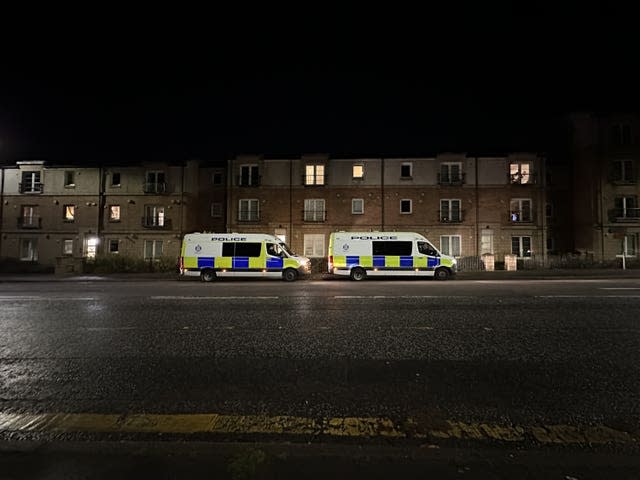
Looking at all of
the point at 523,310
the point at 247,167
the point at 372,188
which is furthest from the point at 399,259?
the point at 247,167

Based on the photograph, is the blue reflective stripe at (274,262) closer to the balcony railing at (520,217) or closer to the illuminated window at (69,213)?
the balcony railing at (520,217)

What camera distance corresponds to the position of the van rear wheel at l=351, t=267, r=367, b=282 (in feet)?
60.9


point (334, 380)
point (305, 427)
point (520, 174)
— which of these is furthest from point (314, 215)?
point (305, 427)

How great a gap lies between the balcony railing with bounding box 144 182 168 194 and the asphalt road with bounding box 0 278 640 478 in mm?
24854

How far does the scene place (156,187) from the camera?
102 ft

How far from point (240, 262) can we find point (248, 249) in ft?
2.61

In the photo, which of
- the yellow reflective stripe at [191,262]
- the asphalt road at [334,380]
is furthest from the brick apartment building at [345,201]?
the asphalt road at [334,380]

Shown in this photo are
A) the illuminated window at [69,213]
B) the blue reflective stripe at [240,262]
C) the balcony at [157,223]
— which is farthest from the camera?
the illuminated window at [69,213]

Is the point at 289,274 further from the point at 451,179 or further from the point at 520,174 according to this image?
the point at 520,174

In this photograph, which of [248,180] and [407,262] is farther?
[248,180]

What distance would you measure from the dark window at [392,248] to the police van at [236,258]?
13.5 ft

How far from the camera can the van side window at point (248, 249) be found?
1867cm

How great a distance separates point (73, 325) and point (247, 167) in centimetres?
2487

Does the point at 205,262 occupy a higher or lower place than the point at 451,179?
lower
